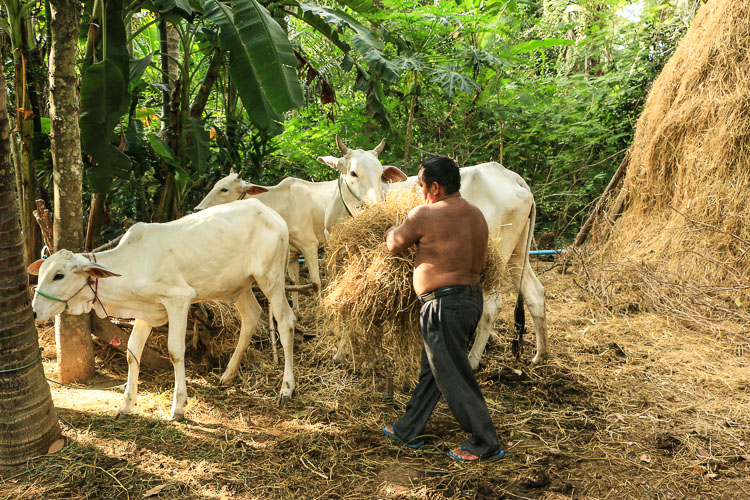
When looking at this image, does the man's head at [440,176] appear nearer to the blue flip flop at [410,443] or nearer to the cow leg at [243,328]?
the blue flip flop at [410,443]

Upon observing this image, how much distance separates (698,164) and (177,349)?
705 centimetres

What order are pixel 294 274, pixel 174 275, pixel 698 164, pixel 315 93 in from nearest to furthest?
1. pixel 174 275
2. pixel 698 164
3. pixel 294 274
4. pixel 315 93

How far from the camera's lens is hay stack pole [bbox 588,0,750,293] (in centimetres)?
720

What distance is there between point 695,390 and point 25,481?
5.39m

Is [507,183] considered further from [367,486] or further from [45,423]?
[45,423]

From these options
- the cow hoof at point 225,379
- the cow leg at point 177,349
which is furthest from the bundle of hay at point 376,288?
the cow hoof at point 225,379

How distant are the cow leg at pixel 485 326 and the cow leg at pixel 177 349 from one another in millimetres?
2686

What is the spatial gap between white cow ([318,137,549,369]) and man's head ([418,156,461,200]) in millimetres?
1402

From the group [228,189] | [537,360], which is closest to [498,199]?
[537,360]

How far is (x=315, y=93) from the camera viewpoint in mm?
9883

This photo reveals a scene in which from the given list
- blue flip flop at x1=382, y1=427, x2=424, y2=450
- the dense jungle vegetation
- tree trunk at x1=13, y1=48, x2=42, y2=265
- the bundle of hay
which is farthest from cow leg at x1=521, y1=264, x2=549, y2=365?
tree trunk at x1=13, y1=48, x2=42, y2=265

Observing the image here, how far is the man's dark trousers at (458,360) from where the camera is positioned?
3.89 m

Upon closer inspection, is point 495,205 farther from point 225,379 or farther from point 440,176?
point 225,379

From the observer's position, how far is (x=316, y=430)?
175 inches
